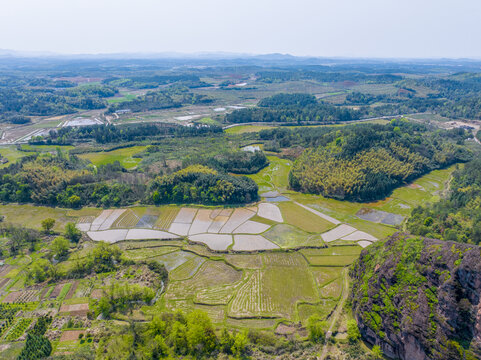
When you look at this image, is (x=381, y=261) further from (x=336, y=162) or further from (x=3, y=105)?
(x=3, y=105)

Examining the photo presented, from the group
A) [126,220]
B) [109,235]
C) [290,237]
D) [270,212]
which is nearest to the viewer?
[290,237]

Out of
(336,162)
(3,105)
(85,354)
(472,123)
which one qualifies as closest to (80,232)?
(85,354)

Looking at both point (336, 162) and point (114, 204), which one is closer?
point (114, 204)

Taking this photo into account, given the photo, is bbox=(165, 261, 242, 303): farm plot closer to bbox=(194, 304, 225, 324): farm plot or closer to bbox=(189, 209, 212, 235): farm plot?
bbox=(194, 304, 225, 324): farm plot

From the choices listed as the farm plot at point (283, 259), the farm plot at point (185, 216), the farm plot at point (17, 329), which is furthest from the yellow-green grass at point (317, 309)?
the farm plot at point (17, 329)

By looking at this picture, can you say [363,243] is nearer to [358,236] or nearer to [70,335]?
[358,236]

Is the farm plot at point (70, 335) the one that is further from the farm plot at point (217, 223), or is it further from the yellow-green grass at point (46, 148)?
the yellow-green grass at point (46, 148)

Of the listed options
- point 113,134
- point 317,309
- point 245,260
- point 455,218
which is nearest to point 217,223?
point 245,260

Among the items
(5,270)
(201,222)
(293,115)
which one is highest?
(293,115)
